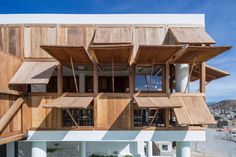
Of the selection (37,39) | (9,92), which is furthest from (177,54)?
(9,92)

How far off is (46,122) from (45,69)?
259cm

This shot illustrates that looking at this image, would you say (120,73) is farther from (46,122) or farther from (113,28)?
(46,122)

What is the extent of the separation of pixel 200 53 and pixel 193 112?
2.75 m

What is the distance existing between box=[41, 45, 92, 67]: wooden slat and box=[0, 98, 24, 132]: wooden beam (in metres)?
2.68

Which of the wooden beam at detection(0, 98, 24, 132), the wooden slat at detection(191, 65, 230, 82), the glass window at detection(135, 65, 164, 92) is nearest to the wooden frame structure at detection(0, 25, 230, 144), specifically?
the wooden beam at detection(0, 98, 24, 132)

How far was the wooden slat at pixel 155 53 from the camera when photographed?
11.4 metres

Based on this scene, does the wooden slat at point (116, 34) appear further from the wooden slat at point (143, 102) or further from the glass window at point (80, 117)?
the glass window at point (80, 117)

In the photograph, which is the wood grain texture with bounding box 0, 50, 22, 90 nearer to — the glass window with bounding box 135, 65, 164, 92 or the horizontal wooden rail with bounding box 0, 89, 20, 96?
the horizontal wooden rail with bounding box 0, 89, 20, 96

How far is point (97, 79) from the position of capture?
43.7ft

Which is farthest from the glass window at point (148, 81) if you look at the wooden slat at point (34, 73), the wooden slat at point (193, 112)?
the wooden slat at point (34, 73)

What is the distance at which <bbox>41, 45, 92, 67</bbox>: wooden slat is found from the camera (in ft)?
37.1

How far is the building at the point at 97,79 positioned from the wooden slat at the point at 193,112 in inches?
1.8

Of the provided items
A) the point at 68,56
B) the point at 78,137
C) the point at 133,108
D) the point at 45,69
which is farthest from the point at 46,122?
the point at 133,108

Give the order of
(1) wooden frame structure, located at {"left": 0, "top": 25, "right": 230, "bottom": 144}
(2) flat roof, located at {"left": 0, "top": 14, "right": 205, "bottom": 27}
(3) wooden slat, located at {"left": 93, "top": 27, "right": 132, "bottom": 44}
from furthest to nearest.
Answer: (2) flat roof, located at {"left": 0, "top": 14, "right": 205, "bottom": 27} < (3) wooden slat, located at {"left": 93, "top": 27, "right": 132, "bottom": 44} < (1) wooden frame structure, located at {"left": 0, "top": 25, "right": 230, "bottom": 144}
